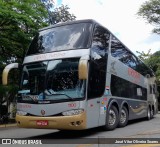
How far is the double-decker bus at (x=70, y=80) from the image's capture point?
1053 cm

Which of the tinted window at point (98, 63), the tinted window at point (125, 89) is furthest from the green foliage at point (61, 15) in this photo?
the tinted window at point (98, 63)

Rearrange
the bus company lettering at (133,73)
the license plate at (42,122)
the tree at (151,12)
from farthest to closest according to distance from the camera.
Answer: the tree at (151,12) < the bus company lettering at (133,73) < the license plate at (42,122)

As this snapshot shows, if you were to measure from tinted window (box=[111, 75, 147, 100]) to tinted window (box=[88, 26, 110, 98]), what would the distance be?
45.9 inches

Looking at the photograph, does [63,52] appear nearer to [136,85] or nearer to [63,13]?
[136,85]

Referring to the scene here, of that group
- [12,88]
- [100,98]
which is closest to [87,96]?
[100,98]

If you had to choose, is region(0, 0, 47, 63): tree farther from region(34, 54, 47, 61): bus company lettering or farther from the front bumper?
the front bumper

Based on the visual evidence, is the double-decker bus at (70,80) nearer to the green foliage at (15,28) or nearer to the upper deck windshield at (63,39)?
the upper deck windshield at (63,39)

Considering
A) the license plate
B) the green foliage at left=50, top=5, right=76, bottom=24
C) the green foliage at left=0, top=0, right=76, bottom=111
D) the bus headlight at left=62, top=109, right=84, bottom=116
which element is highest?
the green foliage at left=50, top=5, right=76, bottom=24

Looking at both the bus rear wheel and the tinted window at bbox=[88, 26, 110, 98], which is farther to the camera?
the bus rear wheel

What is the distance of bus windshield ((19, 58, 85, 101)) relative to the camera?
10664 millimetres

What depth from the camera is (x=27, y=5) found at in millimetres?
17406

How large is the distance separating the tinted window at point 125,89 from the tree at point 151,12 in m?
19.3

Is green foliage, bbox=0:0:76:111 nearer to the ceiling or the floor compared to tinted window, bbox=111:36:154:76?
nearer to the ceiling

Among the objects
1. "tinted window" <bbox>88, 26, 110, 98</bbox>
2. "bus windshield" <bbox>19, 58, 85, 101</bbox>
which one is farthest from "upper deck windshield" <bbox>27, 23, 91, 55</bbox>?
"bus windshield" <bbox>19, 58, 85, 101</bbox>
